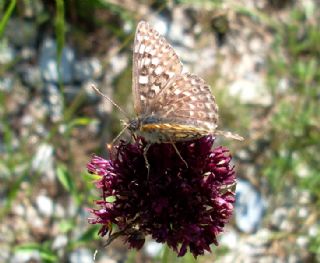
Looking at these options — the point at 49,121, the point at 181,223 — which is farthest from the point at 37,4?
the point at 181,223

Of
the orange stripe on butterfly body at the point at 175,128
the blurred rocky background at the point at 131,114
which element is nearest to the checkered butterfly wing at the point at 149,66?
the orange stripe on butterfly body at the point at 175,128

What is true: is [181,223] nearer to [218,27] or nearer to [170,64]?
[170,64]

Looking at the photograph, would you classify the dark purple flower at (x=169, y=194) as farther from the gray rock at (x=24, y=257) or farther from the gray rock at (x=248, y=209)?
the gray rock at (x=248, y=209)

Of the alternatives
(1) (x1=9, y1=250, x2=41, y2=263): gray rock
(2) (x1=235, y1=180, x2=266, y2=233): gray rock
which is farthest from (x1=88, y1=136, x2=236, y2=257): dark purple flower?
(2) (x1=235, y1=180, x2=266, y2=233): gray rock

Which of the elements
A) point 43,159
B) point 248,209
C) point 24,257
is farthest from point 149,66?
point 248,209

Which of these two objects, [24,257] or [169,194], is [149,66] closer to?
[169,194]

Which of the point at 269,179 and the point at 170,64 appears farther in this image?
the point at 269,179
